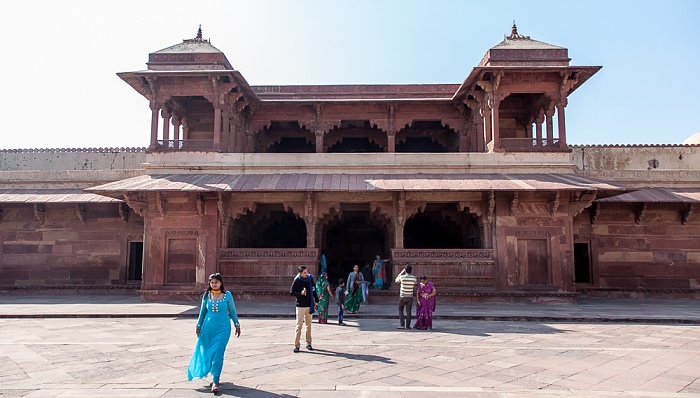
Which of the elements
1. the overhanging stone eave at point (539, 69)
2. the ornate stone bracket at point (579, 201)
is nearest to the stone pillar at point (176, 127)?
the overhanging stone eave at point (539, 69)

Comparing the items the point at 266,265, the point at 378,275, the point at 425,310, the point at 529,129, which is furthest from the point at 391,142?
the point at 425,310

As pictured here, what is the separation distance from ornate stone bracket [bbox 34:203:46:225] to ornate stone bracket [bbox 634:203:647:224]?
Answer: 19806 millimetres

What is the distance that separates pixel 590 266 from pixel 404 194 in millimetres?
6968

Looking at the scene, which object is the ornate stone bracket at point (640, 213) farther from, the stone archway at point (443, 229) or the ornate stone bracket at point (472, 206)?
the ornate stone bracket at point (472, 206)

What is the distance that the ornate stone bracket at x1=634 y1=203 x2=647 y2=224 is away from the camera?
16422 millimetres

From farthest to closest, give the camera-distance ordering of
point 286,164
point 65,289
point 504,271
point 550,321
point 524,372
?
point 65,289, point 286,164, point 504,271, point 550,321, point 524,372

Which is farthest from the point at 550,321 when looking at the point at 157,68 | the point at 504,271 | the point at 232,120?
the point at 157,68

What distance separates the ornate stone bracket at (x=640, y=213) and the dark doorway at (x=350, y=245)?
9.18m

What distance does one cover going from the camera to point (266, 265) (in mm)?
14875

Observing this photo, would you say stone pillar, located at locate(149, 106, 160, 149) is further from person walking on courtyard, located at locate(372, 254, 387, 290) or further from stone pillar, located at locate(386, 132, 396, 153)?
person walking on courtyard, located at locate(372, 254, 387, 290)

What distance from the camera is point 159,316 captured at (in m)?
11.9

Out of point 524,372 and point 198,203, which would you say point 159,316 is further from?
point 524,372

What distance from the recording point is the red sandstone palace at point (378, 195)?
14.8 metres

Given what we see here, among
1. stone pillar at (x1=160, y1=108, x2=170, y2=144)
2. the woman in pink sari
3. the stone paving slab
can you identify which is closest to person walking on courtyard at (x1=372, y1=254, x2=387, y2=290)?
the stone paving slab
